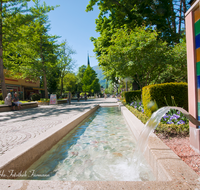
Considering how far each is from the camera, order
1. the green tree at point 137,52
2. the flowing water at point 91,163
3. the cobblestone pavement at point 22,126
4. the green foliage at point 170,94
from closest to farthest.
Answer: the flowing water at point 91,163, the cobblestone pavement at point 22,126, the green foliage at point 170,94, the green tree at point 137,52

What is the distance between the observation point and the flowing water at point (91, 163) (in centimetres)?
294

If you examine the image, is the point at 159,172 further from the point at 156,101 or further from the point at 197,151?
the point at 156,101

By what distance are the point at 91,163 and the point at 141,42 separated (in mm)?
8905

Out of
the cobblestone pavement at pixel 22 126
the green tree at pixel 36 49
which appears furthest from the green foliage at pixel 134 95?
the green tree at pixel 36 49

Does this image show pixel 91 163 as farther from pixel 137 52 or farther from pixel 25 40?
pixel 25 40

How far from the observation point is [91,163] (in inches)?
138

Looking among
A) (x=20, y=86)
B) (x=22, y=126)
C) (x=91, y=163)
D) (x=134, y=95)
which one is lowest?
(x=91, y=163)

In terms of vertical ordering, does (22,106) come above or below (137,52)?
below

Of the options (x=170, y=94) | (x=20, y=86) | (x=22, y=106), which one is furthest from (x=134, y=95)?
(x=20, y=86)

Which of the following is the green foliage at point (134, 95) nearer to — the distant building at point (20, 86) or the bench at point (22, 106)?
the bench at point (22, 106)

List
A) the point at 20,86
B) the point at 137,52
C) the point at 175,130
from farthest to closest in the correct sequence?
1. the point at 20,86
2. the point at 137,52
3. the point at 175,130

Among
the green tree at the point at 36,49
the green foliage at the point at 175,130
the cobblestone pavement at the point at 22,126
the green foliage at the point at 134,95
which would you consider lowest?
the cobblestone pavement at the point at 22,126

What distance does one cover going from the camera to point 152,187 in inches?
76.3

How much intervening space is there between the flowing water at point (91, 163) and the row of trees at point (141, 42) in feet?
23.9
